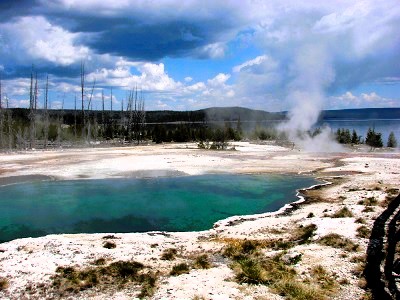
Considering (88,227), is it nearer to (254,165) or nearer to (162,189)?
(162,189)

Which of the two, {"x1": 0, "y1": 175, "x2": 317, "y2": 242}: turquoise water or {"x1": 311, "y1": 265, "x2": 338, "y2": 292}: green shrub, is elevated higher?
{"x1": 311, "y1": 265, "x2": 338, "y2": 292}: green shrub

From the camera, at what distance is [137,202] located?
18.7 meters

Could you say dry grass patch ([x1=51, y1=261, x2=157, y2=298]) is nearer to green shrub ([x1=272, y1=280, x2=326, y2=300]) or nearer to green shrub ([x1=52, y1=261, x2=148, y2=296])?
green shrub ([x1=52, y1=261, x2=148, y2=296])

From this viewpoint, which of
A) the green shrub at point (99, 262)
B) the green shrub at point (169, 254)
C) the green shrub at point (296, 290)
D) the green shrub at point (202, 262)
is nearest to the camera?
the green shrub at point (296, 290)

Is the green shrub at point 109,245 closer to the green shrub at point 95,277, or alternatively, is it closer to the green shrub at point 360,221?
the green shrub at point 95,277

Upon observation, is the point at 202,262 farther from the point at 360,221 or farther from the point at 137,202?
the point at 137,202

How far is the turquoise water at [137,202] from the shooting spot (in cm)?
1489

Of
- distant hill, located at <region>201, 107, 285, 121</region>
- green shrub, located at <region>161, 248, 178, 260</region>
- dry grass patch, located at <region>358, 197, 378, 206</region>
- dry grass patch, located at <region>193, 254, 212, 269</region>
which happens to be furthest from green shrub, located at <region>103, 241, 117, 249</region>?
distant hill, located at <region>201, 107, 285, 121</region>

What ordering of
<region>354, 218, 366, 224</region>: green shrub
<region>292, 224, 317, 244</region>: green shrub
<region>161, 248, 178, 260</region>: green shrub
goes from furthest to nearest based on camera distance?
1. <region>354, 218, 366, 224</region>: green shrub
2. <region>292, 224, 317, 244</region>: green shrub
3. <region>161, 248, 178, 260</region>: green shrub

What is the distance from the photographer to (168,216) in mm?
16250

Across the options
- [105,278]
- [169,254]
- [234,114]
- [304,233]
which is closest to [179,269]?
[169,254]

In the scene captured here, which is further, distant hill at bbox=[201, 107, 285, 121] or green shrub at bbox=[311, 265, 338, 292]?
distant hill at bbox=[201, 107, 285, 121]

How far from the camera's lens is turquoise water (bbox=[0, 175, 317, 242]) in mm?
14891

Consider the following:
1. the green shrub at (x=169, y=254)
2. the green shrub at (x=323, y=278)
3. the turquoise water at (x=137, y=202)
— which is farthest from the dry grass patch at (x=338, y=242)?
the turquoise water at (x=137, y=202)
